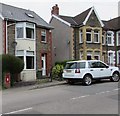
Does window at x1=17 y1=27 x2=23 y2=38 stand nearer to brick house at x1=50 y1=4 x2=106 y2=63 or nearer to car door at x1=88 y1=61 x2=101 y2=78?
brick house at x1=50 y1=4 x2=106 y2=63

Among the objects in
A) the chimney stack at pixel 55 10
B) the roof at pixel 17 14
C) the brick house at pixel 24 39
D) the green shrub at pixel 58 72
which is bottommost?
the green shrub at pixel 58 72

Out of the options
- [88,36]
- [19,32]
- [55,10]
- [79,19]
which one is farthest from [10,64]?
[55,10]

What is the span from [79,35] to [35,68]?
8.07 meters

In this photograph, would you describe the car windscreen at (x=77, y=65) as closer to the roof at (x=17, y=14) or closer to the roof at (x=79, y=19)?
the roof at (x=17, y=14)

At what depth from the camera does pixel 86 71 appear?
61.8ft

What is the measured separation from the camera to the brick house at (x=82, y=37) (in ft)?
100

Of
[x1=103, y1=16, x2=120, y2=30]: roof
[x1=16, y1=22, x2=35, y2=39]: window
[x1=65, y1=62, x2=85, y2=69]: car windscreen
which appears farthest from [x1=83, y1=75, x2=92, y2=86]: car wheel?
[x1=103, y1=16, x2=120, y2=30]: roof

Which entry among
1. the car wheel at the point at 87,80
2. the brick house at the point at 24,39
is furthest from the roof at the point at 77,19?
the car wheel at the point at 87,80

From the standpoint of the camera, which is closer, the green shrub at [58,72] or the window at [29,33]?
the green shrub at [58,72]

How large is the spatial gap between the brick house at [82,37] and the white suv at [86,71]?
10.3 m

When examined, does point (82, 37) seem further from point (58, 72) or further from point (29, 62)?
point (58, 72)

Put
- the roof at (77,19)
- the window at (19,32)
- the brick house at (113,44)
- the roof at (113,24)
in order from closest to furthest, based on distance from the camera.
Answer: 1. the window at (19,32)
2. the roof at (77,19)
3. the brick house at (113,44)
4. the roof at (113,24)

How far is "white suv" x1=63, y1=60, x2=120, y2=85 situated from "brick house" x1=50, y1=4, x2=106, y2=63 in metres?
10.3

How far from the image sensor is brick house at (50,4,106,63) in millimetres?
30531
